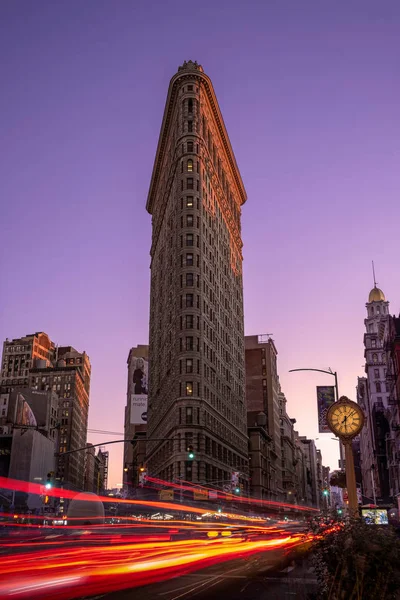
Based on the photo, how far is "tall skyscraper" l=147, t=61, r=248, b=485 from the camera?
85.8 m

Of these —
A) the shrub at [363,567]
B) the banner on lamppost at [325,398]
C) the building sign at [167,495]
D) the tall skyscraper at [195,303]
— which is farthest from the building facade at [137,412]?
the shrub at [363,567]

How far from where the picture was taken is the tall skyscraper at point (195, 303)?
85812mm

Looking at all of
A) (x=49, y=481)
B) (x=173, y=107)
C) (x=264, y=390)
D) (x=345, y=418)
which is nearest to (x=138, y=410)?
(x=264, y=390)

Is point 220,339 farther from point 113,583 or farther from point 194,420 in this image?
point 113,583

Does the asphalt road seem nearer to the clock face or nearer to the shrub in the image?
the clock face

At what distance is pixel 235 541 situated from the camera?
37.9 meters

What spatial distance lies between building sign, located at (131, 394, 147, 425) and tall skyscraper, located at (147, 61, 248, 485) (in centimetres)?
3440

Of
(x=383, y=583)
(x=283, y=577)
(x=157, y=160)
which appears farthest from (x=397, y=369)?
(x=157, y=160)

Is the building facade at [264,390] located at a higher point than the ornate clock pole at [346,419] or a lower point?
higher

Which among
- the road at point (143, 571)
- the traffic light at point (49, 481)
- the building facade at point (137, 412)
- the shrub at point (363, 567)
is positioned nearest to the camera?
the shrub at point (363, 567)

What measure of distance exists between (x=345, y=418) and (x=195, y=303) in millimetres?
72842

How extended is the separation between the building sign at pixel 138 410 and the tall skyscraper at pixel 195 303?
3440 cm

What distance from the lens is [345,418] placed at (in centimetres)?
1742

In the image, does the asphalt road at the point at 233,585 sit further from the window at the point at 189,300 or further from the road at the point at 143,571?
the window at the point at 189,300
